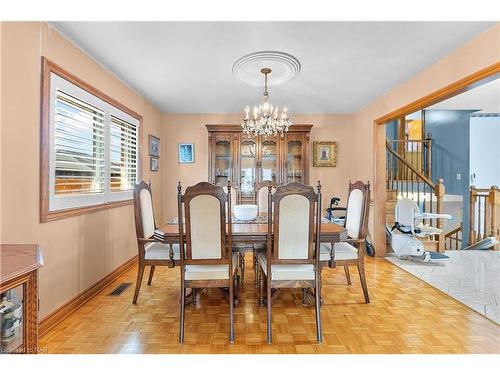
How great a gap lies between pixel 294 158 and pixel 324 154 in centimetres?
63

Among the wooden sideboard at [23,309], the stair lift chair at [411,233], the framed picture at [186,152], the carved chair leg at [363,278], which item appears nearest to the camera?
the wooden sideboard at [23,309]

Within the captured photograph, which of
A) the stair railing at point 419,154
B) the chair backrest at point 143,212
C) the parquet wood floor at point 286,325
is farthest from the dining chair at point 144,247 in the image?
the stair railing at point 419,154

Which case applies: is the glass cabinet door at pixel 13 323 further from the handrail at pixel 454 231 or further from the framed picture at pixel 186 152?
the handrail at pixel 454 231

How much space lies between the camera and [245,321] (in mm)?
2145

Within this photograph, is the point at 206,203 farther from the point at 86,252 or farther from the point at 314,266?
the point at 86,252

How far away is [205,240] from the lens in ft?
6.21

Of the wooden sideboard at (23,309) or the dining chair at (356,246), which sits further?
the dining chair at (356,246)

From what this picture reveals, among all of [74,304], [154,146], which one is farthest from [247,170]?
[74,304]

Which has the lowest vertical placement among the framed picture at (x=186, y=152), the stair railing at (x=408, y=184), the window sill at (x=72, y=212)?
Result: the window sill at (x=72, y=212)

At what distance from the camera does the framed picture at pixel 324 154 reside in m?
4.78

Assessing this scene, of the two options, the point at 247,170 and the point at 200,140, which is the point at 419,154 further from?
the point at 200,140
